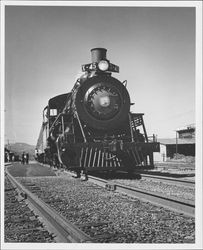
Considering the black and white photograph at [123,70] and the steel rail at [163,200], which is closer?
the black and white photograph at [123,70]

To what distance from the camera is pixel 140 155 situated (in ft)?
27.2

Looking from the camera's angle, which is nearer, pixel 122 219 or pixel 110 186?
pixel 122 219

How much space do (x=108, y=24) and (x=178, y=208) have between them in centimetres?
302

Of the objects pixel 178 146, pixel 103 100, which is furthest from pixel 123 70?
pixel 178 146

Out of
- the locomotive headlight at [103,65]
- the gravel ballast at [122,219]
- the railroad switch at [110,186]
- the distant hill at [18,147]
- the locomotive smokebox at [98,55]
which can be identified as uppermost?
the locomotive smokebox at [98,55]

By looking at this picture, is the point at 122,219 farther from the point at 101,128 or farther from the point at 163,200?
the point at 101,128

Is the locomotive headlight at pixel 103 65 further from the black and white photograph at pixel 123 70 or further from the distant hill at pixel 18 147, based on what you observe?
the distant hill at pixel 18 147

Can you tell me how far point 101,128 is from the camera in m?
8.56

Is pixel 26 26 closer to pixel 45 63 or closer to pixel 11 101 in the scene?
pixel 45 63

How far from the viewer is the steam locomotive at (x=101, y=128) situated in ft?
26.3

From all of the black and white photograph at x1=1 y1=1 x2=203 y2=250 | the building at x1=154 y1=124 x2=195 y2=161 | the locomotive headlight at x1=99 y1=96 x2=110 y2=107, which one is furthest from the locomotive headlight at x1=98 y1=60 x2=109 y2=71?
the building at x1=154 y1=124 x2=195 y2=161

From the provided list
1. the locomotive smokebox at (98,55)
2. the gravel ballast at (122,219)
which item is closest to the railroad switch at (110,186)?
the gravel ballast at (122,219)

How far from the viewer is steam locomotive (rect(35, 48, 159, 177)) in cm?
803

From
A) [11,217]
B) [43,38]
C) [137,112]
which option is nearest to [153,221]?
[11,217]
